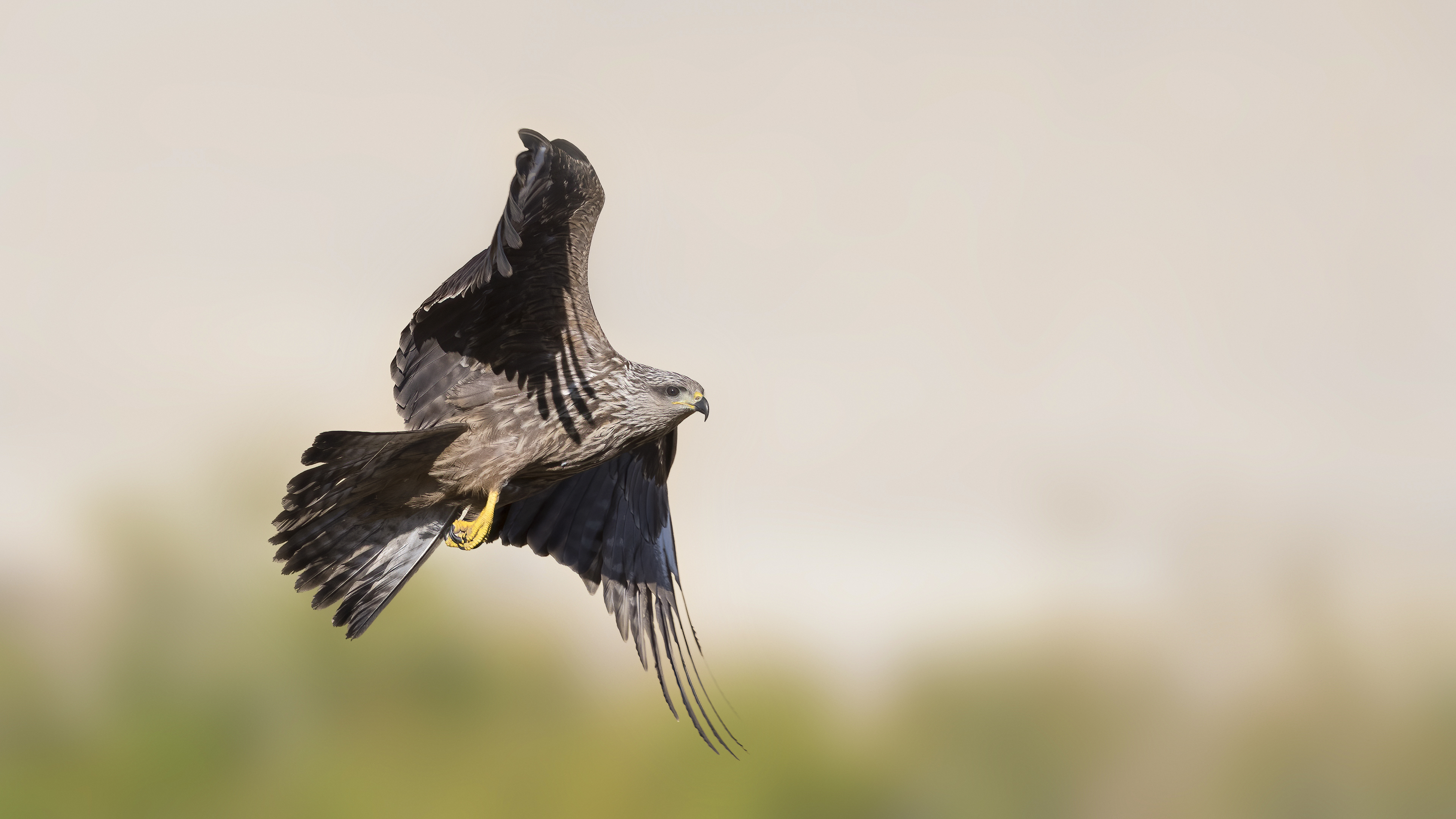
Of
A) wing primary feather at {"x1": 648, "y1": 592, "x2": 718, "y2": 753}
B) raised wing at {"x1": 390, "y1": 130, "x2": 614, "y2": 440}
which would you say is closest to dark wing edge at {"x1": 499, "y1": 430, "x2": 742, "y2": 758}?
wing primary feather at {"x1": 648, "y1": 592, "x2": 718, "y2": 753}

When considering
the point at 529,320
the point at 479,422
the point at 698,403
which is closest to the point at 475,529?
the point at 479,422

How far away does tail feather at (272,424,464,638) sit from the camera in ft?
10.7

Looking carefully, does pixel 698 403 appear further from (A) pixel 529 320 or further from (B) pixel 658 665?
(B) pixel 658 665

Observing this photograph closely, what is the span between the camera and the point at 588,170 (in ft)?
10.1

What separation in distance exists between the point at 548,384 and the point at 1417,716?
22.3m

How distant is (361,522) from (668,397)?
119cm

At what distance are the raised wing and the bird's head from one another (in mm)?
173

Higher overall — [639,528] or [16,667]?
[639,528]

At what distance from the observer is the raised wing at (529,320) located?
3.04 metres

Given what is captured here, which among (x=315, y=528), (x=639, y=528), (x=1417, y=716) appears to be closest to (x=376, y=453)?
(x=315, y=528)

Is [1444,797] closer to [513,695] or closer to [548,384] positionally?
[513,695]

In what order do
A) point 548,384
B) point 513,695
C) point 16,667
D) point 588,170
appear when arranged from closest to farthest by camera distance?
point 588,170, point 548,384, point 16,667, point 513,695

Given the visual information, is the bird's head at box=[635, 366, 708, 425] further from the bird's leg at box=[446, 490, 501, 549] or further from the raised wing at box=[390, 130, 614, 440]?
the bird's leg at box=[446, 490, 501, 549]

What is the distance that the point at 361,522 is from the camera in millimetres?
3613
